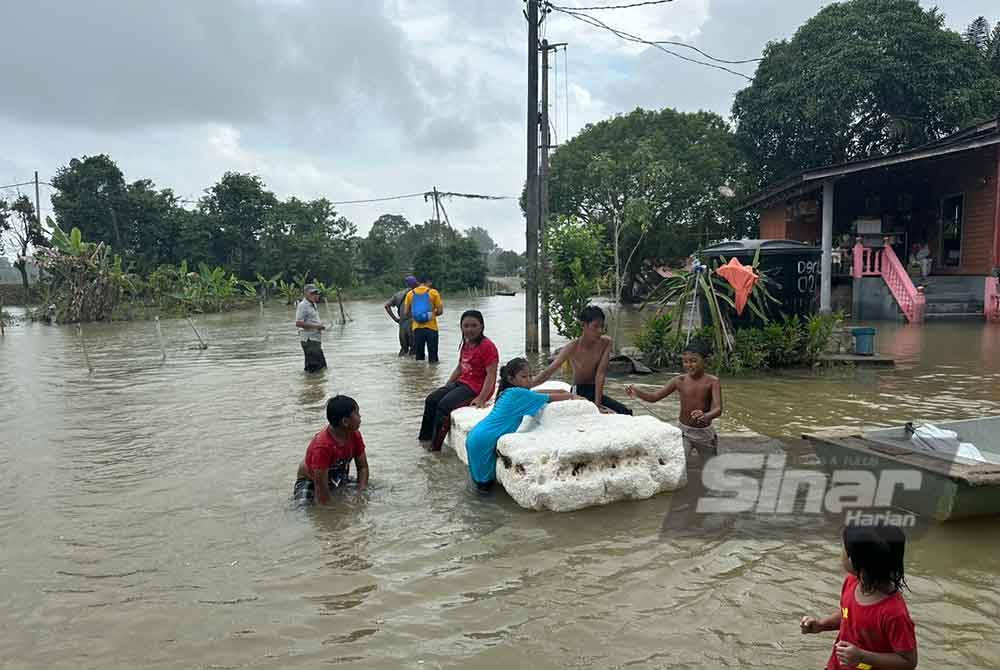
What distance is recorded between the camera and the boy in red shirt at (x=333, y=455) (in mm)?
5031

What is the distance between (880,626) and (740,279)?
8574 millimetres

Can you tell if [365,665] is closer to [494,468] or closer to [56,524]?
[494,468]

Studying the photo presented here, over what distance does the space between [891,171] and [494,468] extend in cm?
2103

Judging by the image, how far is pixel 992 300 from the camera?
17.8 m

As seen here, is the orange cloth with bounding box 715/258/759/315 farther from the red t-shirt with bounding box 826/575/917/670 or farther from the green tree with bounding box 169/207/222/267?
the green tree with bounding box 169/207/222/267

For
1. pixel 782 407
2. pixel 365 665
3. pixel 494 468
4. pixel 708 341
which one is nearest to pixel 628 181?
pixel 708 341

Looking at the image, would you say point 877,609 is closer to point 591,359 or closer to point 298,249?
point 591,359

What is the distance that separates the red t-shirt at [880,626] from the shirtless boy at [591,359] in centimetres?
405

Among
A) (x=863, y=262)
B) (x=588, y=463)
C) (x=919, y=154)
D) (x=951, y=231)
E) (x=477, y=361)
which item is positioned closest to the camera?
(x=588, y=463)

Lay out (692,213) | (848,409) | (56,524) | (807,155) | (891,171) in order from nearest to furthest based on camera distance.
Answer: (56,524), (848,409), (891,171), (807,155), (692,213)

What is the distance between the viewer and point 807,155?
27953 mm

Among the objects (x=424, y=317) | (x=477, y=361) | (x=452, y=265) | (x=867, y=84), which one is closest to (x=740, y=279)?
(x=424, y=317)

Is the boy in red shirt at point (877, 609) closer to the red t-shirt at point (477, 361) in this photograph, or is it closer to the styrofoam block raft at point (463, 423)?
the styrofoam block raft at point (463, 423)

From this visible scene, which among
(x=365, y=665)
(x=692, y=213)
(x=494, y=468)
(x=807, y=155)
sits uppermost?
(x=807, y=155)
